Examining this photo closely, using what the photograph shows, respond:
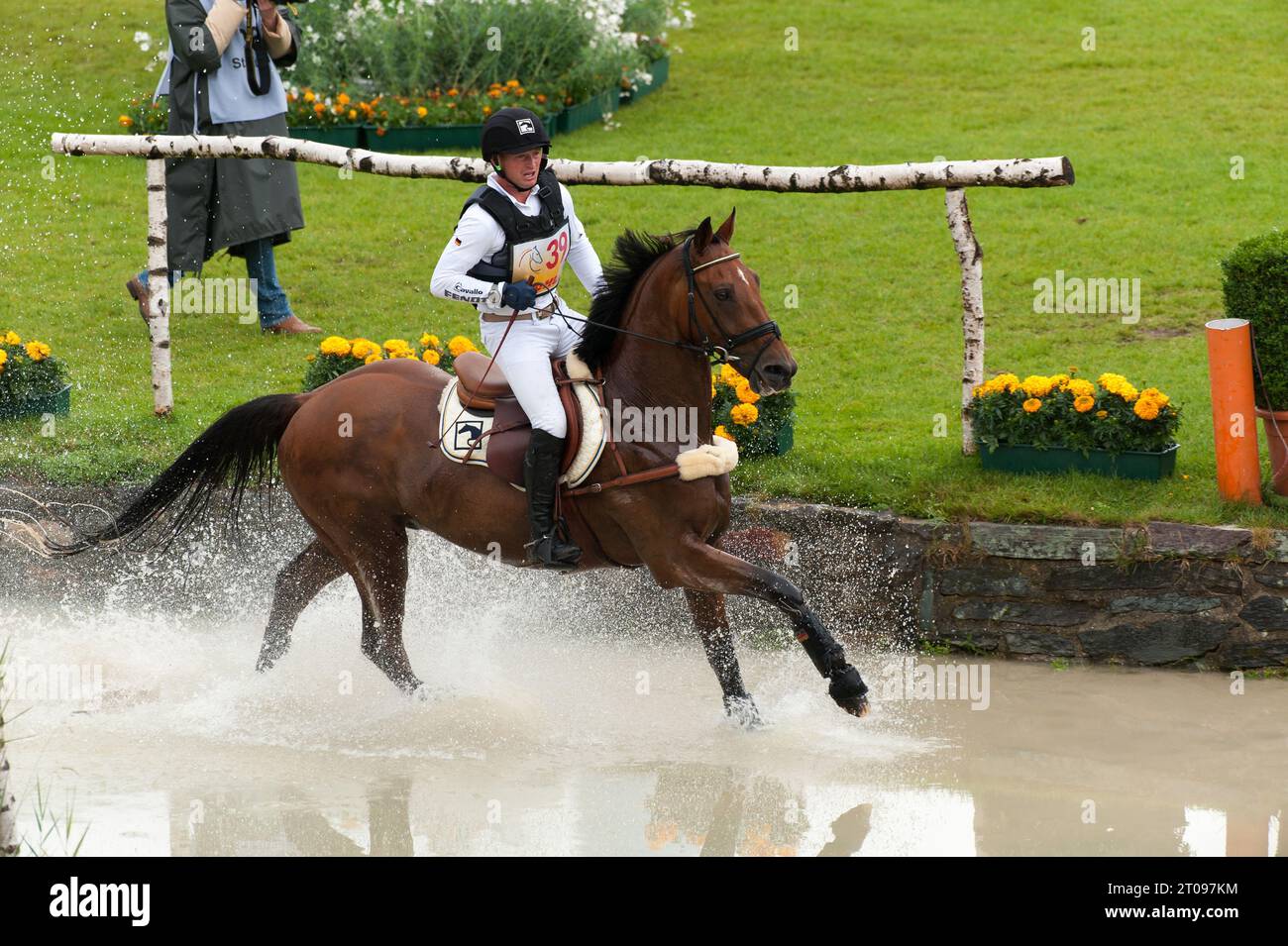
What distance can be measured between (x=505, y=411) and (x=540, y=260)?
72 cm

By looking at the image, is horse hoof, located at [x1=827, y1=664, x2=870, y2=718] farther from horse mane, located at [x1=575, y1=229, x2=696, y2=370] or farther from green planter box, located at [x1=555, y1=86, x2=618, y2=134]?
green planter box, located at [x1=555, y1=86, x2=618, y2=134]

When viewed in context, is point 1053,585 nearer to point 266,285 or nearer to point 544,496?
point 544,496

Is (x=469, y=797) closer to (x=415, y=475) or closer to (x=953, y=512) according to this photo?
(x=415, y=475)

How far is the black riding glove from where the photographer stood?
691 cm

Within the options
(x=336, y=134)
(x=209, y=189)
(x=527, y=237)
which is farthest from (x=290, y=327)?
(x=527, y=237)

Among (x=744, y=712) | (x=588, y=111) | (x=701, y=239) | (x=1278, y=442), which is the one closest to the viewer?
(x=701, y=239)

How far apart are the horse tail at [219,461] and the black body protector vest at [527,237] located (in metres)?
1.54

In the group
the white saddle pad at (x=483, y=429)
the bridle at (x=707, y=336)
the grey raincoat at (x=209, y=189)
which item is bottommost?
the white saddle pad at (x=483, y=429)

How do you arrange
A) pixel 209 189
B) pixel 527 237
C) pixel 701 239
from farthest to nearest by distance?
pixel 209 189, pixel 527 237, pixel 701 239

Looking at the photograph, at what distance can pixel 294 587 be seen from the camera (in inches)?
326

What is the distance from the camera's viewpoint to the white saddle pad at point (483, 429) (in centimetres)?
723

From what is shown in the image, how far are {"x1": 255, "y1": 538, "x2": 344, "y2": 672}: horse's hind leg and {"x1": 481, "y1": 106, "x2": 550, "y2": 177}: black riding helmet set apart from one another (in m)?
2.39

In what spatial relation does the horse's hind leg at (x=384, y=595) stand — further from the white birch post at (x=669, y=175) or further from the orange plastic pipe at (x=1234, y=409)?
the orange plastic pipe at (x=1234, y=409)

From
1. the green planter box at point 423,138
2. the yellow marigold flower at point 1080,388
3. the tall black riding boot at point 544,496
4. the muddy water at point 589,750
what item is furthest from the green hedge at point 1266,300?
the green planter box at point 423,138
